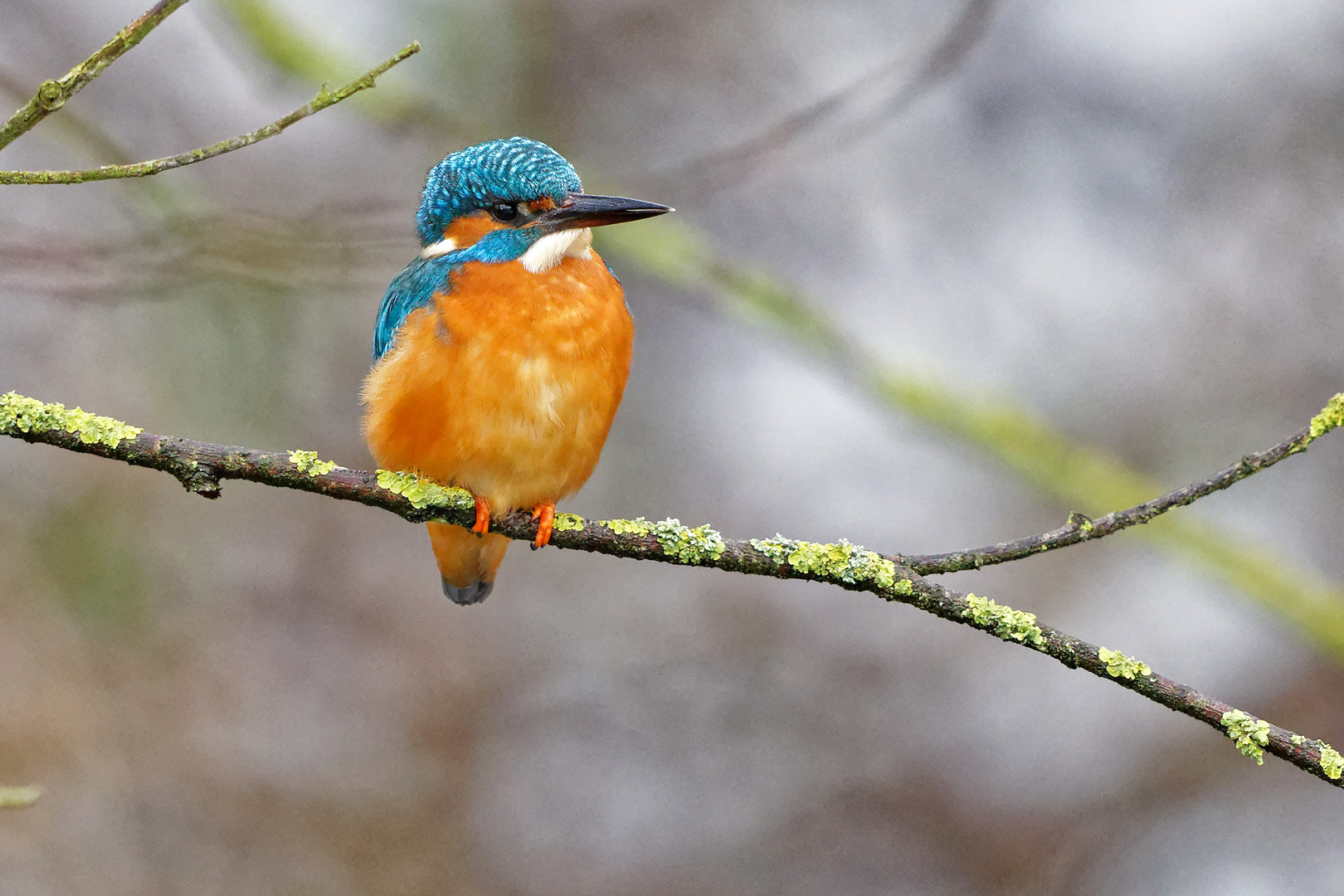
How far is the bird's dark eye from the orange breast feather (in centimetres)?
20

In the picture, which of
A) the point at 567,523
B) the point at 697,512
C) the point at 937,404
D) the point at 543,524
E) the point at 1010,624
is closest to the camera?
the point at 1010,624

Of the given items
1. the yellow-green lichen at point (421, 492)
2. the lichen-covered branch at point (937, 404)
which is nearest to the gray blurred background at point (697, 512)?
the lichen-covered branch at point (937, 404)

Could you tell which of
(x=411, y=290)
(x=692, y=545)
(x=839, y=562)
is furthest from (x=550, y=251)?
(x=839, y=562)

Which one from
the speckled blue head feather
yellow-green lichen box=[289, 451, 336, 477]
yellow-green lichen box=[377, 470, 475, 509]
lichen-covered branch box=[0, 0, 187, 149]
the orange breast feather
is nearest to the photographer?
lichen-covered branch box=[0, 0, 187, 149]

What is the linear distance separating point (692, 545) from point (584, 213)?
1.27 meters

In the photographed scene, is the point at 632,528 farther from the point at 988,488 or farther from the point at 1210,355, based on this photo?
the point at 1210,355

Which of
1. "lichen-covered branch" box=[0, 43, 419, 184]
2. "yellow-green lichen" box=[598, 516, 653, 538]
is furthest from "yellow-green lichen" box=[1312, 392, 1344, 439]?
"lichen-covered branch" box=[0, 43, 419, 184]

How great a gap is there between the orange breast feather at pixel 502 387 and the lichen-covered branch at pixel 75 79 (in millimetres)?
1506

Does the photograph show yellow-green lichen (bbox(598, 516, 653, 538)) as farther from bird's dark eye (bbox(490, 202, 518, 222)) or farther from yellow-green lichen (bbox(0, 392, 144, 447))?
bird's dark eye (bbox(490, 202, 518, 222))

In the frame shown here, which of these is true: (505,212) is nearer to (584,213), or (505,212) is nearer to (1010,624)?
(584,213)

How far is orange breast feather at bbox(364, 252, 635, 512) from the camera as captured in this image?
9.96 ft

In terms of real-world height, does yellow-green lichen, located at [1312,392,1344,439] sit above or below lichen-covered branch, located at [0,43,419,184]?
above

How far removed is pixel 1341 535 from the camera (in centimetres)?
573

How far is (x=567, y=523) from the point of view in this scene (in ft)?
8.76
